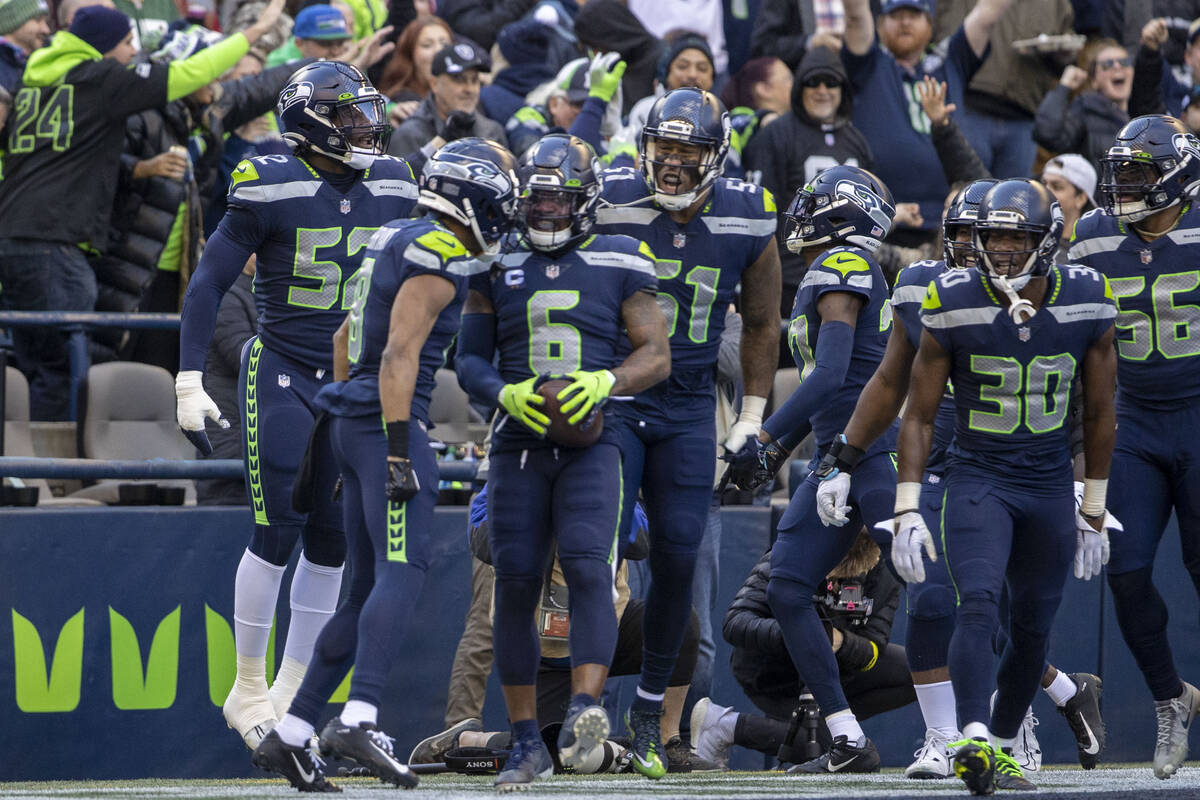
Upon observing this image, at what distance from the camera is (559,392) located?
561cm

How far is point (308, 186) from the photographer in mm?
6645

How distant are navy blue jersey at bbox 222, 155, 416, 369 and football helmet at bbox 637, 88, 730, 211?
3.50 ft

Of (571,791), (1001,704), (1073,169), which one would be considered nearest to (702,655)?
(1001,704)

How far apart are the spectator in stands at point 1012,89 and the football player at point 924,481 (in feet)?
14.7

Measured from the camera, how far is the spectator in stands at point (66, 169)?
8609 mm

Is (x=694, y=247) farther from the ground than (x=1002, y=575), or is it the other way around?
(x=694, y=247)

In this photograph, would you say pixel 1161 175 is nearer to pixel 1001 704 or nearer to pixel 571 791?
pixel 1001 704

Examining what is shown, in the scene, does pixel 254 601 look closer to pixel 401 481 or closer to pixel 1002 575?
pixel 401 481

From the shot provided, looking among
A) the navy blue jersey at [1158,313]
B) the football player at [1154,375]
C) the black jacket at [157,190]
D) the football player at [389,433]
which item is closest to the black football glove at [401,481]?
the football player at [389,433]

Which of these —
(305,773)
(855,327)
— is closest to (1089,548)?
(855,327)

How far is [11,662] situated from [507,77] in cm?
463

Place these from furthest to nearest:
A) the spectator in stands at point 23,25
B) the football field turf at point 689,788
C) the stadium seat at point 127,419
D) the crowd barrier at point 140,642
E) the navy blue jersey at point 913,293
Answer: the spectator in stands at point 23,25, the stadium seat at point 127,419, the crowd barrier at point 140,642, the navy blue jersey at point 913,293, the football field turf at point 689,788

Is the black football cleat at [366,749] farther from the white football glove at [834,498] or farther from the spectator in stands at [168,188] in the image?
the spectator in stands at [168,188]

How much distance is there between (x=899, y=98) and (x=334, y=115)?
4890mm
